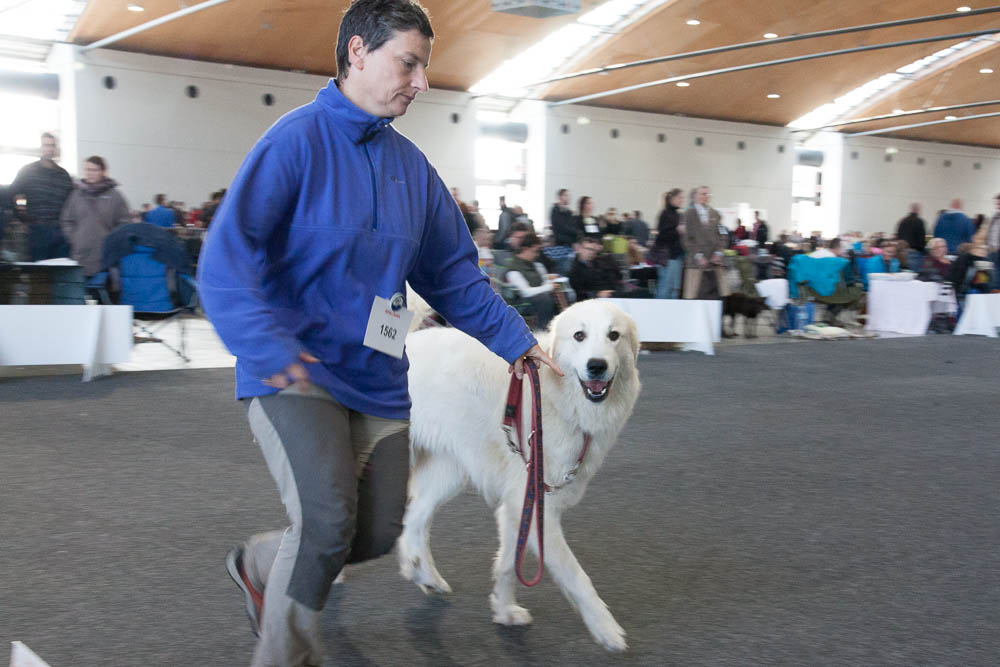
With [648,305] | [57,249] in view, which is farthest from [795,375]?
[57,249]

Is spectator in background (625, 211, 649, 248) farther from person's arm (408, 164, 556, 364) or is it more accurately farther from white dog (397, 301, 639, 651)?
person's arm (408, 164, 556, 364)

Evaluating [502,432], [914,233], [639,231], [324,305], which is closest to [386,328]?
[324,305]

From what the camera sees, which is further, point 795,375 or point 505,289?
point 505,289

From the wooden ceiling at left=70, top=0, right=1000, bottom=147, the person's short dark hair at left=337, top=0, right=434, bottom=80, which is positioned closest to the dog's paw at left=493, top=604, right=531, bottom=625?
the person's short dark hair at left=337, top=0, right=434, bottom=80

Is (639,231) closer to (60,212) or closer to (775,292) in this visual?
(775,292)

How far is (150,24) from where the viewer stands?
16.1 meters

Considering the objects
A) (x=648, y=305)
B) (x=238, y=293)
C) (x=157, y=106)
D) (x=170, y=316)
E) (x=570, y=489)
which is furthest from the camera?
(x=157, y=106)

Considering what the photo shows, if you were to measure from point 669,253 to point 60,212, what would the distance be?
6.76 meters

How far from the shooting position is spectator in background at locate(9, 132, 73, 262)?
26.1ft

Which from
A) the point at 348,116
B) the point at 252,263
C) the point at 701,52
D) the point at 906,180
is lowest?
the point at 252,263

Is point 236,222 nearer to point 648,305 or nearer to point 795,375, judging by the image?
point 795,375

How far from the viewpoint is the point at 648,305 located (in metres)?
9.16

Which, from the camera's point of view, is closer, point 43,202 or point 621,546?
point 621,546

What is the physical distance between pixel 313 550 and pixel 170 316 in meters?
6.59
